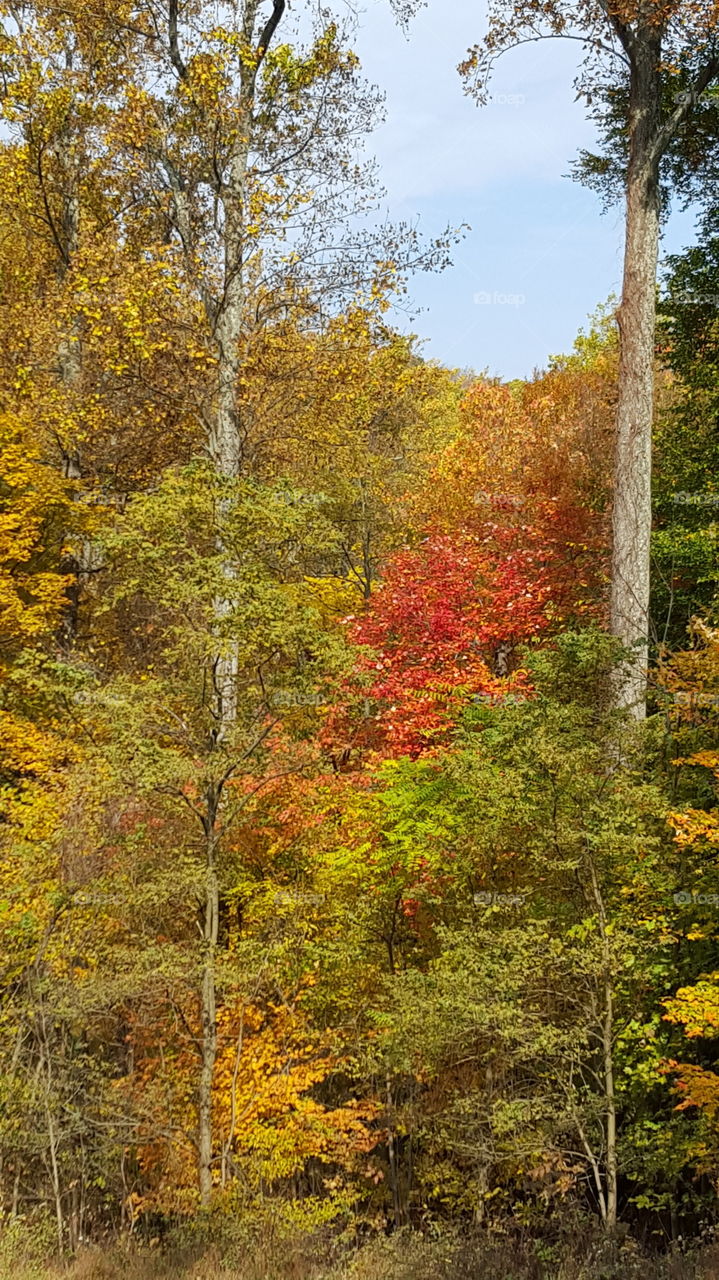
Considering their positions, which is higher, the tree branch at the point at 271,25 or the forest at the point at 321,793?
the tree branch at the point at 271,25

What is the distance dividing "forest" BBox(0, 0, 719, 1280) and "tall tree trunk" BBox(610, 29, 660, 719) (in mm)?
44

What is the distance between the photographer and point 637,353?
476 inches

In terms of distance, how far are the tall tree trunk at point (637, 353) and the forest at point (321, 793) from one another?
1.7 inches

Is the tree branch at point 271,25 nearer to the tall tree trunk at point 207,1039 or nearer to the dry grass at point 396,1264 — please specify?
the tall tree trunk at point 207,1039

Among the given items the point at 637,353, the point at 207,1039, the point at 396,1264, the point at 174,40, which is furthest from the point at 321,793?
the point at 174,40

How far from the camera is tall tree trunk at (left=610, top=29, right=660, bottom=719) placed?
1191 cm

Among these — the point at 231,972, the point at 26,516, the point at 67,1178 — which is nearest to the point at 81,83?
the point at 26,516

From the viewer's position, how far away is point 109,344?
14391 millimetres

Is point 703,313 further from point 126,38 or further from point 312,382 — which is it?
point 126,38

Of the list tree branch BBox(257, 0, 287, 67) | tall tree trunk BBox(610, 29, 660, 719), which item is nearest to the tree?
tall tree trunk BBox(610, 29, 660, 719)

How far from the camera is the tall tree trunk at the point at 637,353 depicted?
11.9m

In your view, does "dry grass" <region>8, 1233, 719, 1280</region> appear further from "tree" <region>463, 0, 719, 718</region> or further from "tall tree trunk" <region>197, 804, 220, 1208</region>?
"tree" <region>463, 0, 719, 718</region>

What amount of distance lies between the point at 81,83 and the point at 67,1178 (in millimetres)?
16671

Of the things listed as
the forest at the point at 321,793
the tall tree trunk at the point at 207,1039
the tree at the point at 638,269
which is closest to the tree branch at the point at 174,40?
the forest at the point at 321,793
